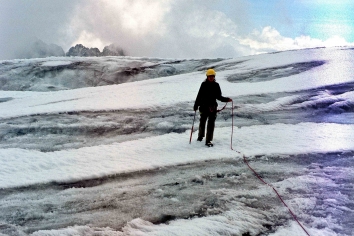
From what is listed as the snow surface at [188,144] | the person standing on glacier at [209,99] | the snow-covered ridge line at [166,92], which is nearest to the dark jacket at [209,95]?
the person standing on glacier at [209,99]

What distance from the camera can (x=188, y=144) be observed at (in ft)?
30.2

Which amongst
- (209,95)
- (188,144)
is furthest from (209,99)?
(188,144)

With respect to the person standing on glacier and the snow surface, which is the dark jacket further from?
the snow surface

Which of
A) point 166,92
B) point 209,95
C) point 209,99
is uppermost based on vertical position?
point 166,92

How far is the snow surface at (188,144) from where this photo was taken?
5.15m

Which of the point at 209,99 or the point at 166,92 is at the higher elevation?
the point at 166,92

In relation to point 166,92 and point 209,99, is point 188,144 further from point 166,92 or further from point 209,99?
point 166,92

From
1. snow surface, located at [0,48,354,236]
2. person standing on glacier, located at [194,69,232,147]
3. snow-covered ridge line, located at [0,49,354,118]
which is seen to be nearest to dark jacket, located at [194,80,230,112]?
person standing on glacier, located at [194,69,232,147]

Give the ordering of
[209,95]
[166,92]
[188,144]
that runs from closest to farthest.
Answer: [209,95]
[188,144]
[166,92]

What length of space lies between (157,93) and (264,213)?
1128 cm

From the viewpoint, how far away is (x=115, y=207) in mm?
5684

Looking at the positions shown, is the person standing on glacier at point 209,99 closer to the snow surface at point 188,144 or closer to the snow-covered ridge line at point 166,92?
the snow surface at point 188,144

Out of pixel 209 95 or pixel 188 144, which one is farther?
pixel 188 144

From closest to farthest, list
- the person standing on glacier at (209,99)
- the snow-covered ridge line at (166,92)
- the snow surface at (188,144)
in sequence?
the snow surface at (188,144) → the person standing on glacier at (209,99) → the snow-covered ridge line at (166,92)
